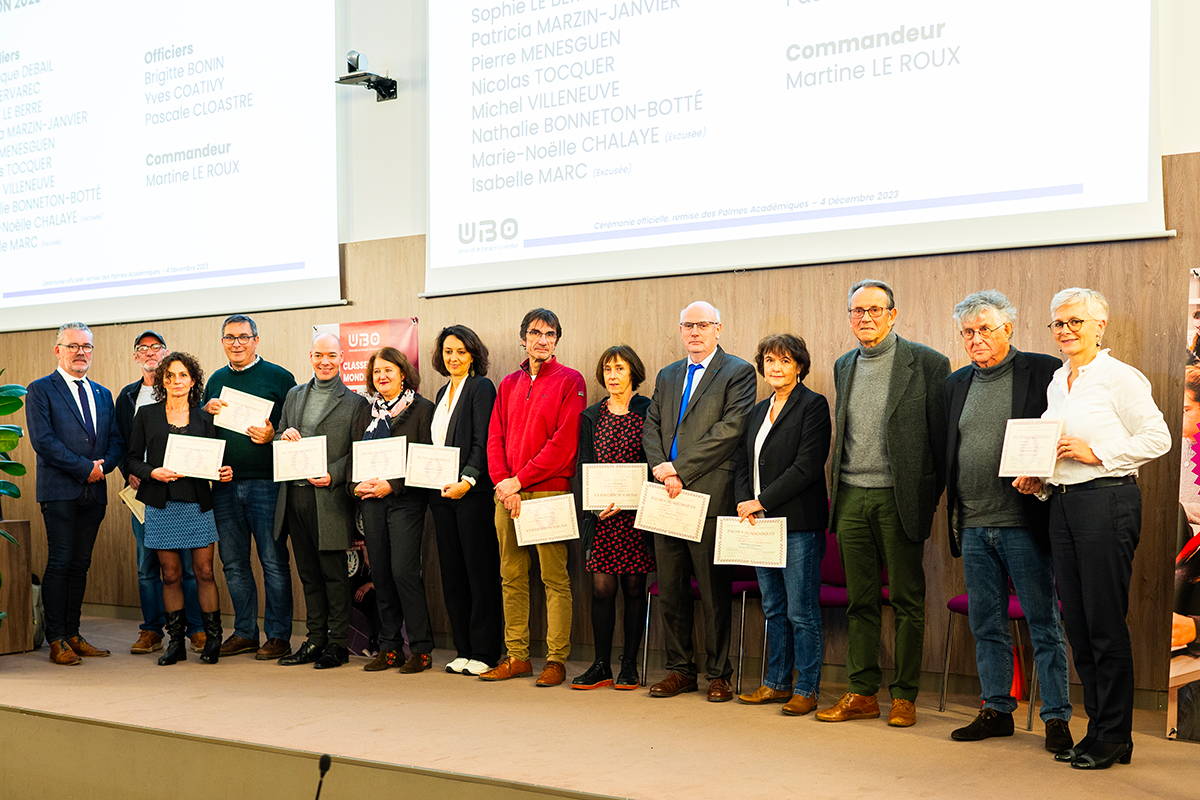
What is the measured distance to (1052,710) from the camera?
133 inches

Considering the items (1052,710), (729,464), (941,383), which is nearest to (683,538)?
(729,464)

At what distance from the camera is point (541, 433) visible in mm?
4535

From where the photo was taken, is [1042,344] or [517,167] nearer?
[1042,344]

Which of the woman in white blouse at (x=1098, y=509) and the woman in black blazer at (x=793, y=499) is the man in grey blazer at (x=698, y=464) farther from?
the woman in white blouse at (x=1098, y=509)

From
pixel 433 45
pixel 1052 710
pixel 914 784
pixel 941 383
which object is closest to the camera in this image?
pixel 914 784

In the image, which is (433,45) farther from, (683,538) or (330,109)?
(683,538)

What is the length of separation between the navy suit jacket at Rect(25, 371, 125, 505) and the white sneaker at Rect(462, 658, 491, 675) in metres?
2.21

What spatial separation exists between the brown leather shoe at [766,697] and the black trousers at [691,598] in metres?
0.17

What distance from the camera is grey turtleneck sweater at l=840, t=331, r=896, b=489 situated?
3.73 metres

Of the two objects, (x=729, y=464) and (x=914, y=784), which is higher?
(x=729, y=464)

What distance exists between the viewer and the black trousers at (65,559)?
520 centimetres

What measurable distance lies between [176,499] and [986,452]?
3.81 m

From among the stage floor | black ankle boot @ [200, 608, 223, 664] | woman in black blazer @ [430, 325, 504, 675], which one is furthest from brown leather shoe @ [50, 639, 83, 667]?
woman in black blazer @ [430, 325, 504, 675]

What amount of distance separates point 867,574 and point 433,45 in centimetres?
371
